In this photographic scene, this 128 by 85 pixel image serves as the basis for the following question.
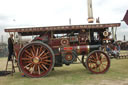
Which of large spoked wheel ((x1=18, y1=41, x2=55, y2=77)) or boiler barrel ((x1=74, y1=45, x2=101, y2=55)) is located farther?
boiler barrel ((x1=74, y1=45, x2=101, y2=55))

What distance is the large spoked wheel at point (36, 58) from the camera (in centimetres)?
704

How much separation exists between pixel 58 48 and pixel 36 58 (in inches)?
41.6

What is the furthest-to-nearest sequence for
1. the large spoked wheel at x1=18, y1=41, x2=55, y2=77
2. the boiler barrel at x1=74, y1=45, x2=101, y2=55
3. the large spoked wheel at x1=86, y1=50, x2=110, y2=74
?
the boiler barrel at x1=74, y1=45, x2=101, y2=55, the large spoked wheel at x1=86, y1=50, x2=110, y2=74, the large spoked wheel at x1=18, y1=41, x2=55, y2=77

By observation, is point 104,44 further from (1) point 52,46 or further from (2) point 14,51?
(2) point 14,51

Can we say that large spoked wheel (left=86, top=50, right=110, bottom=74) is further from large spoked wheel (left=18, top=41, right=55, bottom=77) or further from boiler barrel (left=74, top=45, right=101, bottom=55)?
large spoked wheel (left=18, top=41, right=55, bottom=77)

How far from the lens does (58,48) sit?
739 centimetres

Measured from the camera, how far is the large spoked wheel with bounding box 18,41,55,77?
704 cm

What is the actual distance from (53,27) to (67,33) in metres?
1.06

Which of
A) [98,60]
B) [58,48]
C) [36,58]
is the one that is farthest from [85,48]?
[36,58]

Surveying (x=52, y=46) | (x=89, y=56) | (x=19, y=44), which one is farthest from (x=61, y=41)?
(x=19, y=44)

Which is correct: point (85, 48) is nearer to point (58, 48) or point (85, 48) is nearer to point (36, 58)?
point (58, 48)

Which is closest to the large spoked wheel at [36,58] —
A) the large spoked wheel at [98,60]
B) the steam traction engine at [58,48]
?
the steam traction engine at [58,48]

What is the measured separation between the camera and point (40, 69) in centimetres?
757

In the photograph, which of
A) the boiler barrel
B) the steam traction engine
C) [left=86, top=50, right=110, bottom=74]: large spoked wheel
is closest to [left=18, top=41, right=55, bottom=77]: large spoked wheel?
the steam traction engine
